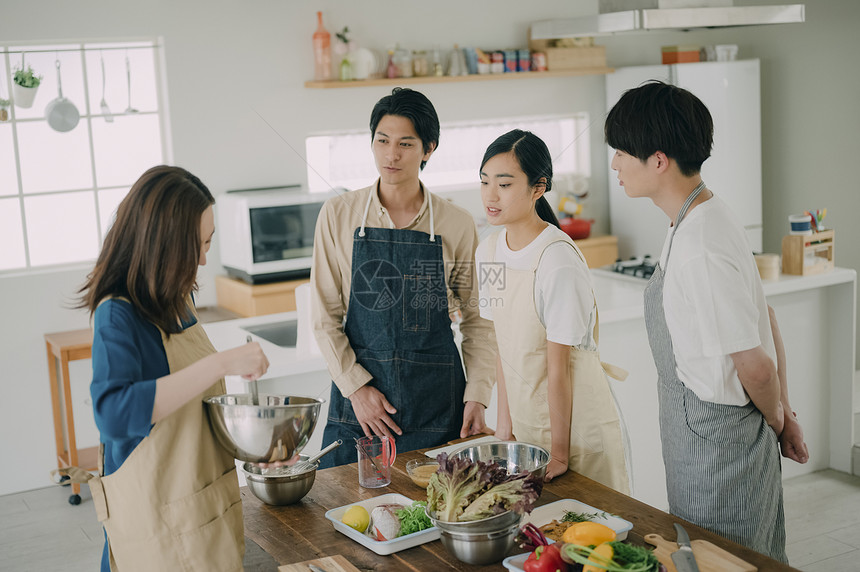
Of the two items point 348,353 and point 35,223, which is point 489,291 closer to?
point 348,353

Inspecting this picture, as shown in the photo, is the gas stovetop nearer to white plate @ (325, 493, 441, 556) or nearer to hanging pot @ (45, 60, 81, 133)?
white plate @ (325, 493, 441, 556)

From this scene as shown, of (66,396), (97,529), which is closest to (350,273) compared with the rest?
(97,529)

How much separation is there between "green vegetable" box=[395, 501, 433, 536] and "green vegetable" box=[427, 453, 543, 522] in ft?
0.32

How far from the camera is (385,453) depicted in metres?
1.63

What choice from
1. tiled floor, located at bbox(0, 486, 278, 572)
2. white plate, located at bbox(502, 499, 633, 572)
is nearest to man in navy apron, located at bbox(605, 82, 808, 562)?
white plate, located at bbox(502, 499, 633, 572)

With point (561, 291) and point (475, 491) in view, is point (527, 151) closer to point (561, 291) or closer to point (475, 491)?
point (561, 291)

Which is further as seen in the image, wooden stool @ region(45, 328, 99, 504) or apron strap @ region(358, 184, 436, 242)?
wooden stool @ region(45, 328, 99, 504)

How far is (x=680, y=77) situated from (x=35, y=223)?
358cm

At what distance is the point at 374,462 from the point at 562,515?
0.39 metres

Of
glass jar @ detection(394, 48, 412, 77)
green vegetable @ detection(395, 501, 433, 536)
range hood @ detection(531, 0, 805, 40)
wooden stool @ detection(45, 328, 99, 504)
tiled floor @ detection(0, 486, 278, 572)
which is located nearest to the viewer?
green vegetable @ detection(395, 501, 433, 536)

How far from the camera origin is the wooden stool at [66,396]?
3.65 meters

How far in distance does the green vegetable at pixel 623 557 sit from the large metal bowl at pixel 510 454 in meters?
0.38

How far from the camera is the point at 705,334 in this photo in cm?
144

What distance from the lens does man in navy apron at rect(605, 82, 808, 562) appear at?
1439 mm
